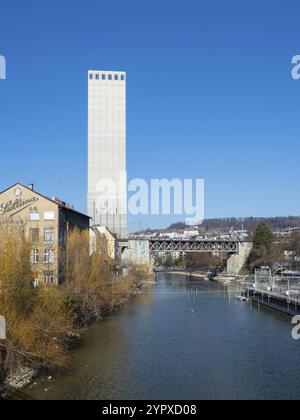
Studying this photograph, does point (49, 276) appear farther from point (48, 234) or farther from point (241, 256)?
point (241, 256)

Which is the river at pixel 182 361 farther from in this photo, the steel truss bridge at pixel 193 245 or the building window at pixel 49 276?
the steel truss bridge at pixel 193 245

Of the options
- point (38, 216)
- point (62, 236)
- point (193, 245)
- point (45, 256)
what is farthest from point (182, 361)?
point (193, 245)

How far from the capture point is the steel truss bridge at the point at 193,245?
87125 mm

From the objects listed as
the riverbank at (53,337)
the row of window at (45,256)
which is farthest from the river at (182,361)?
the row of window at (45,256)

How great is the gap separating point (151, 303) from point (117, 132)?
120 ft

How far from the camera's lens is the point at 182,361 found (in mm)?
20641

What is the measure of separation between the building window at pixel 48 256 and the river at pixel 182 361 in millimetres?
6451

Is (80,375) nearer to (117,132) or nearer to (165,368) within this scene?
(165,368)

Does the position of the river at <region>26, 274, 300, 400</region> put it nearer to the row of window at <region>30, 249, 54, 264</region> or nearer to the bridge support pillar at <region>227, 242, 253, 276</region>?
the row of window at <region>30, 249, 54, 264</region>

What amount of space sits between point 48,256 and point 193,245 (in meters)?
53.5

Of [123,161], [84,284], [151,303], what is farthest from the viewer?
[123,161]

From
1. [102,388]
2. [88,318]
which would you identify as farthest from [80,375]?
[88,318]

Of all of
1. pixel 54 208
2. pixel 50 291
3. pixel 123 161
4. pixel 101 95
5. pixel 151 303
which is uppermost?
pixel 101 95
